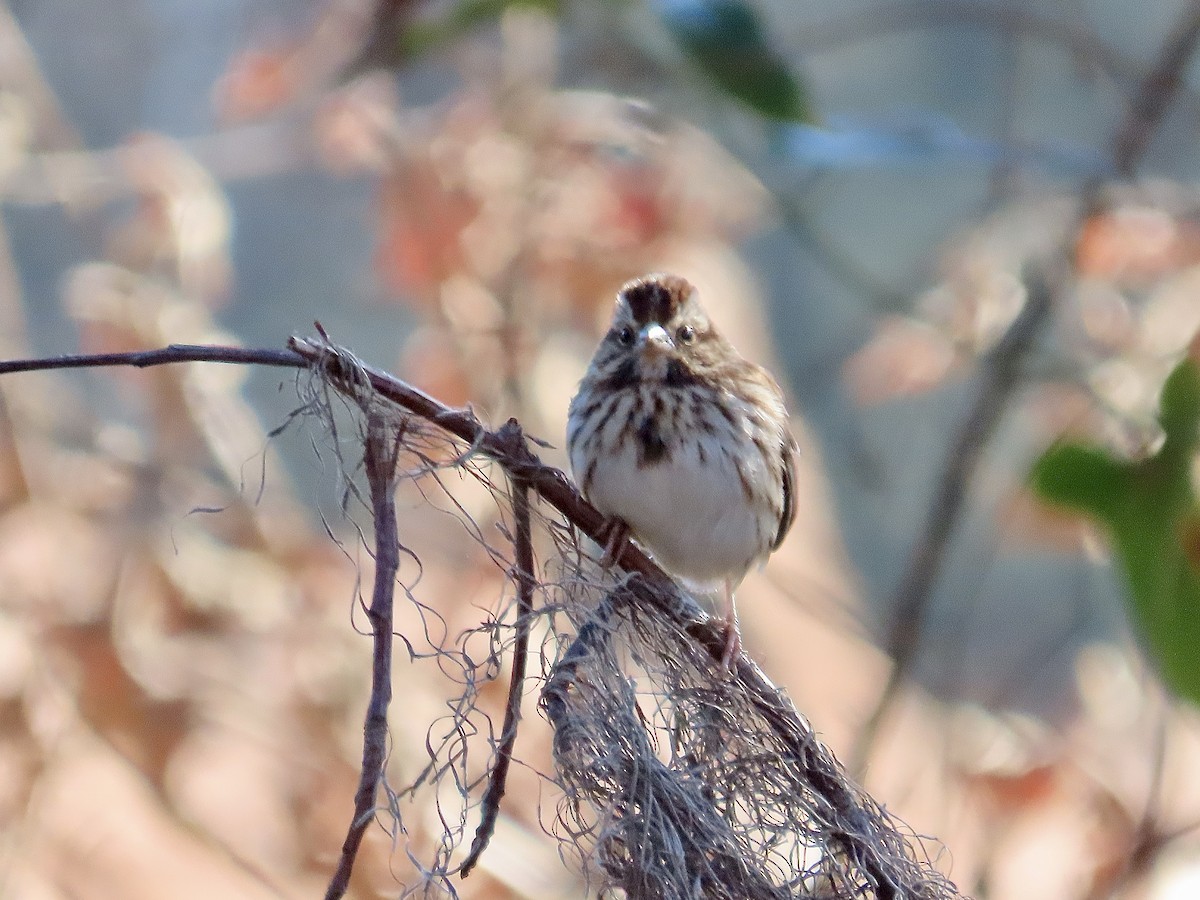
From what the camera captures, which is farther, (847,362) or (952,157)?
(847,362)

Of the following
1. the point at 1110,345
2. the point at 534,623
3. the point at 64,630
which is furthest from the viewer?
the point at 1110,345

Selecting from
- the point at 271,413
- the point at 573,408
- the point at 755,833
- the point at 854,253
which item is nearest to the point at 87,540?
the point at 271,413

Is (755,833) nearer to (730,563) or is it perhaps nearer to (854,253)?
(730,563)

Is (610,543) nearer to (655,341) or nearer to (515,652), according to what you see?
(515,652)

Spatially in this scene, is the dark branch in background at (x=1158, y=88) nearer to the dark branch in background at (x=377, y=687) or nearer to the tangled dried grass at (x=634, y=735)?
the tangled dried grass at (x=634, y=735)

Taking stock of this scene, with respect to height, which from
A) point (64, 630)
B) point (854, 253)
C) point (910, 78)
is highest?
point (910, 78)

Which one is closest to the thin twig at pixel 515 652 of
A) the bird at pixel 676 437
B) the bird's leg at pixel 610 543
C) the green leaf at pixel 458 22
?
the bird's leg at pixel 610 543

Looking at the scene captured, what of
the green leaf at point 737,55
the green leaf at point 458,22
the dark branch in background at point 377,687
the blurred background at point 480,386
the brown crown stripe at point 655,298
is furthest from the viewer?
the blurred background at point 480,386
